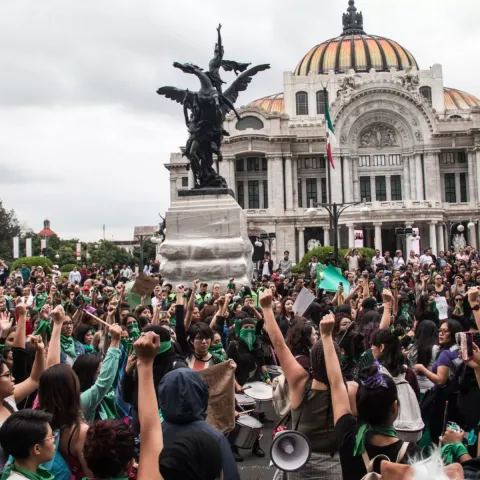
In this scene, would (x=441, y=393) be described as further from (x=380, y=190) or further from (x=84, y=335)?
(x=380, y=190)

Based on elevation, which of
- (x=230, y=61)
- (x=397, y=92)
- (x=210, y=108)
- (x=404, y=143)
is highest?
(x=397, y=92)

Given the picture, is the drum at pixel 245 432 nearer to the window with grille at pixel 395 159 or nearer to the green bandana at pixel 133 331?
the green bandana at pixel 133 331

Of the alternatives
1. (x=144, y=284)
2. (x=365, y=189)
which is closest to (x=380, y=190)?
(x=365, y=189)

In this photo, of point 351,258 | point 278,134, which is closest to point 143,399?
point 351,258

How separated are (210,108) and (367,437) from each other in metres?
15.2

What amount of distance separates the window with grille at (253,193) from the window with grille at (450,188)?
651 inches

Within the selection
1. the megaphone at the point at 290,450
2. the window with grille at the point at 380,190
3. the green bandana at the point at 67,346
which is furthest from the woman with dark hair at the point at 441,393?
the window with grille at the point at 380,190

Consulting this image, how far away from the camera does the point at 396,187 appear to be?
5838 centimetres

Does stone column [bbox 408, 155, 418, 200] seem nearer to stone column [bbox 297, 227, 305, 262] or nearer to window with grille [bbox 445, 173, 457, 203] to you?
window with grille [bbox 445, 173, 457, 203]

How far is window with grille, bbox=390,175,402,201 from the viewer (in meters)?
58.3

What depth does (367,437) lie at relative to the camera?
11.7 feet

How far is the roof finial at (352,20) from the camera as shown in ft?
279

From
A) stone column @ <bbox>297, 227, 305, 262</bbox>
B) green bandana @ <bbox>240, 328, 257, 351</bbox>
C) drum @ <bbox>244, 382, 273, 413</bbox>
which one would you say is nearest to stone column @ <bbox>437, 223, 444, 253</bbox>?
stone column @ <bbox>297, 227, 305, 262</bbox>

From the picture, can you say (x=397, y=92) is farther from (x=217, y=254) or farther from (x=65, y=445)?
(x=65, y=445)
